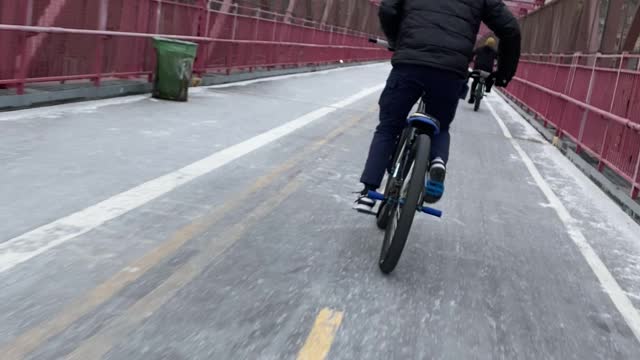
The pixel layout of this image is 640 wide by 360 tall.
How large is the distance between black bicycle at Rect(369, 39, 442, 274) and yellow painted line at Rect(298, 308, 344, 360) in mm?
727

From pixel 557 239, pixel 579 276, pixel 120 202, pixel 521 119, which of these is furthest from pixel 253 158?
pixel 521 119

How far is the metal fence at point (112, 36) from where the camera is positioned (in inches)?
374

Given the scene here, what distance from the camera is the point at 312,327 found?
3.65 m

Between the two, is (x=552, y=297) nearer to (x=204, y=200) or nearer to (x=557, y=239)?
(x=557, y=239)

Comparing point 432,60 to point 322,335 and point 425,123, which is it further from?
point 322,335

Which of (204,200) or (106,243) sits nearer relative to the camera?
(106,243)

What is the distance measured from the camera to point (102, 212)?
17.2 feet

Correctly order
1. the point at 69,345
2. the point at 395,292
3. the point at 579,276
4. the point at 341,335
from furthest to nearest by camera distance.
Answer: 1. the point at 579,276
2. the point at 395,292
3. the point at 341,335
4. the point at 69,345

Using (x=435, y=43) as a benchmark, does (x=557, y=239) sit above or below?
below

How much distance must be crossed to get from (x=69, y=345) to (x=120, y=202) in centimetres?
249

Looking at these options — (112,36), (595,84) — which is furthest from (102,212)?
(595,84)

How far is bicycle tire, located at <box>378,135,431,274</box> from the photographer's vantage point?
4.36 metres

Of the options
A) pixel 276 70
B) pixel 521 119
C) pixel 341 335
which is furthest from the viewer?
pixel 276 70

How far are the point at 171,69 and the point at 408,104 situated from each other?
8.36 m
